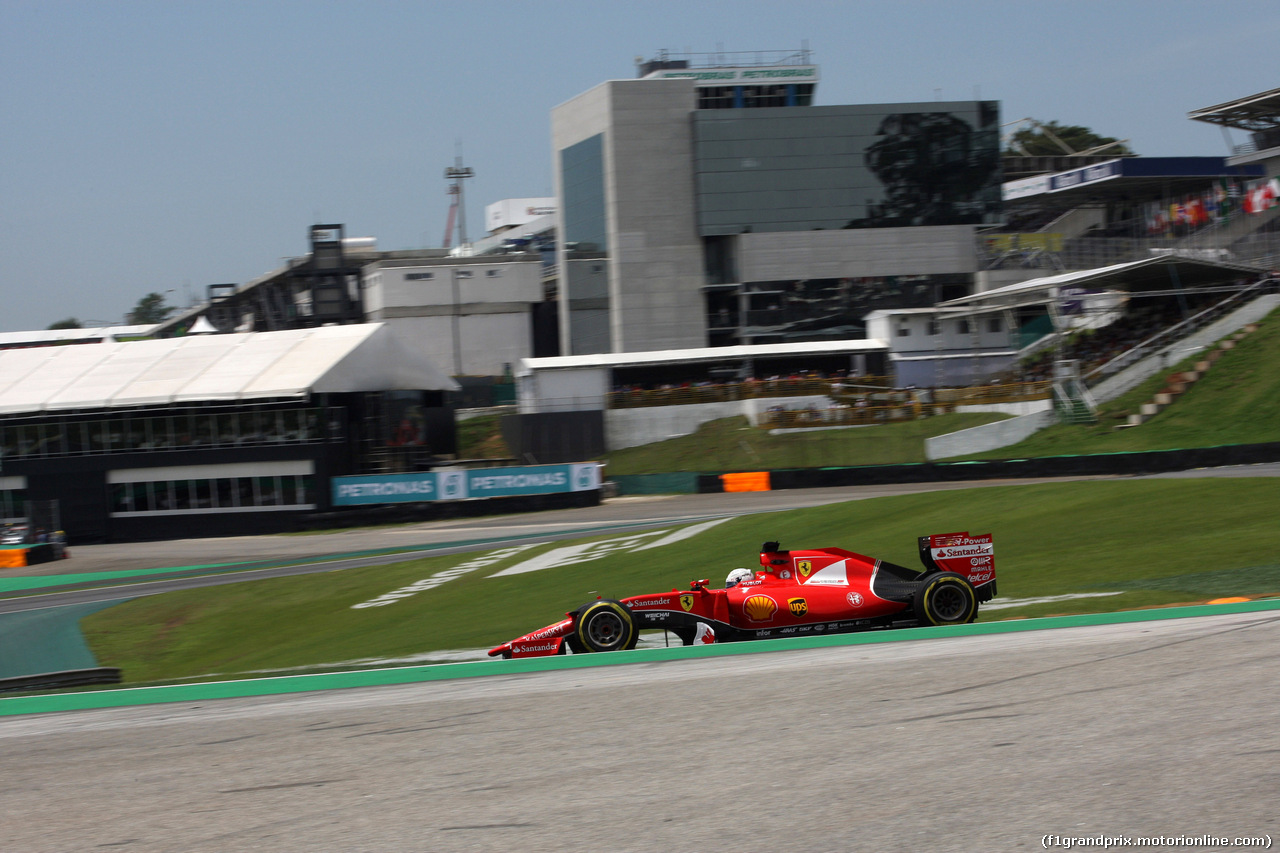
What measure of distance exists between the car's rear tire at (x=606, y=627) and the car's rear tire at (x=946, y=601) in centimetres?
326

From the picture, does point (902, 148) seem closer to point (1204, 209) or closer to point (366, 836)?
point (1204, 209)

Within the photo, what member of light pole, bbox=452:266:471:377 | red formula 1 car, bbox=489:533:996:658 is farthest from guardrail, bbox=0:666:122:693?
light pole, bbox=452:266:471:377

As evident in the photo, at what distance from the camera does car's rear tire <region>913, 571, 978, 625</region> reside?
38.9 ft

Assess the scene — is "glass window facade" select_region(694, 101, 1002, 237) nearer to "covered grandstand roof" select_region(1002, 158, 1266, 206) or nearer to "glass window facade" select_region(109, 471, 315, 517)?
"covered grandstand roof" select_region(1002, 158, 1266, 206)

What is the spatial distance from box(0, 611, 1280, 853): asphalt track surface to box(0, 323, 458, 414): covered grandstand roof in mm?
37080

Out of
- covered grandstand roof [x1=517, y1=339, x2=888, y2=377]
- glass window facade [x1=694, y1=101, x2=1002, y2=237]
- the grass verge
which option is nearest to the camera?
the grass verge

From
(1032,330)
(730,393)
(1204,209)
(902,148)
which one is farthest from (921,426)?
(1204,209)

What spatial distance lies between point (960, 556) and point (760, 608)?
241cm

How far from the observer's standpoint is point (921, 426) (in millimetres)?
46500

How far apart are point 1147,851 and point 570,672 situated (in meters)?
6.03

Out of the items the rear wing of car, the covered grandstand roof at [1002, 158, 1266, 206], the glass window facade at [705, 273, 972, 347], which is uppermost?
the covered grandstand roof at [1002, 158, 1266, 206]

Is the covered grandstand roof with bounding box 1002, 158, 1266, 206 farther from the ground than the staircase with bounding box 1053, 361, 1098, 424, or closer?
farther from the ground

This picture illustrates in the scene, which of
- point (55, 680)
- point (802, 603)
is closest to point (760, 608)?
point (802, 603)

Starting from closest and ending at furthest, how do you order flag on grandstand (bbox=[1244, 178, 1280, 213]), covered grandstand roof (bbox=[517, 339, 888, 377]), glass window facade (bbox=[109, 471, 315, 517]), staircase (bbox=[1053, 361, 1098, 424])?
glass window facade (bbox=[109, 471, 315, 517]) → staircase (bbox=[1053, 361, 1098, 424]) → flag on grandstand (bbox=[1244, 178, 1280, 213]) → covered grandstand roof (bbox=[517, 339, 888, 377])
